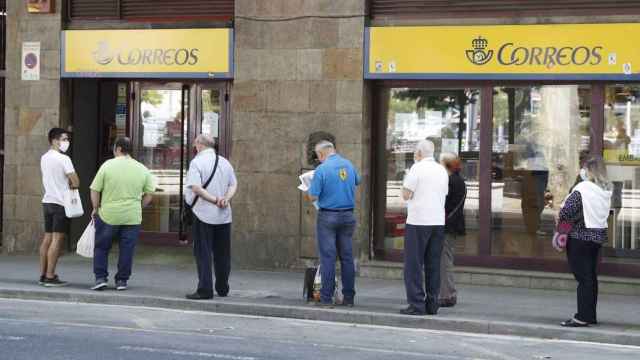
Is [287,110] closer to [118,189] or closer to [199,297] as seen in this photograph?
[118,189]

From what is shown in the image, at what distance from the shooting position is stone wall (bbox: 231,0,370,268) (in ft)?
→ 48.5

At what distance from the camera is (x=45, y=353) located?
29.2 feet

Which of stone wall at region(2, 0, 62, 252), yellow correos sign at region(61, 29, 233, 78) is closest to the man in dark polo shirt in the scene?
yellow correos sign at region(61, 29, 233, 78)

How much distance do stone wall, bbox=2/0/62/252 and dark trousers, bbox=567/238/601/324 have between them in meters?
8.43

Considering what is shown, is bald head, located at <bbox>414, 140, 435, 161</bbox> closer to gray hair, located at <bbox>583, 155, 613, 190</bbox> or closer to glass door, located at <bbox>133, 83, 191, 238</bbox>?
gray hair, located at <bbox>583, 155, 613, 190</bbox>

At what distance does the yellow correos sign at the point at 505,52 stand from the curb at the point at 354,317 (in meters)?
4.08

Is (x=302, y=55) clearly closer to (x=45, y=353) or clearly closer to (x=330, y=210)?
(x=330, y=210)

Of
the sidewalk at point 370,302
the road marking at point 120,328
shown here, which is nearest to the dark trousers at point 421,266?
the sidewalk at point 370,302

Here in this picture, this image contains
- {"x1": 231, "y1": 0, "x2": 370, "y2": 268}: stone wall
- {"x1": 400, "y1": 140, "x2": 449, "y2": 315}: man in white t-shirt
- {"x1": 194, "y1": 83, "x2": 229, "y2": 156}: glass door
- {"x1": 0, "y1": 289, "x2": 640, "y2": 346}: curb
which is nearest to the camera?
{"x1": 0, "y1": 289, "x2": 640, "y2": 346}: curb

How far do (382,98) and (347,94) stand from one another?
0.57 metres

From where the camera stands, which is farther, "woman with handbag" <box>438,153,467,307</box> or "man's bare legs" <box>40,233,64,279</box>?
"man's bare legs" <box>40,233,64,279</box>

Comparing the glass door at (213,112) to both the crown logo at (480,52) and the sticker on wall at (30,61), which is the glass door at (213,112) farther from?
the crown logo at (480,52)

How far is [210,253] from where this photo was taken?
12.3 m

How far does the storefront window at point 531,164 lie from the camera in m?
14.2
